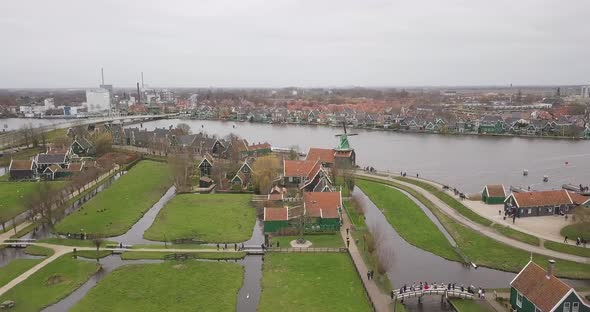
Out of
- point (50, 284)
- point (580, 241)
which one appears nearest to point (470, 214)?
point (580, 241)

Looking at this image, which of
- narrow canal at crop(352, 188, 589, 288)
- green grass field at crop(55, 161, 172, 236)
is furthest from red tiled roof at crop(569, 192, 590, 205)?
green grass field at crop(55, 161, 172, 236)

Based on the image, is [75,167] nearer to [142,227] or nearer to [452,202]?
[142,227]

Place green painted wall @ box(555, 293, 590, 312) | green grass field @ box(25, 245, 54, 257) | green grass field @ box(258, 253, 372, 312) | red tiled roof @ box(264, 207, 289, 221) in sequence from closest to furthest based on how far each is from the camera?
1. green painted wall @ box(555, 293, 590, 312)
2. green grass field @ box(258, 253, 372, 312)
3. green grass field @ box(25, 245, 54, 257)
4. red tiled roof @ box(264, 207, 289, 221)

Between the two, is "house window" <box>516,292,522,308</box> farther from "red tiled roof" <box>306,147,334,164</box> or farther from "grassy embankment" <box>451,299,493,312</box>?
"red tiled roof" <box>306,147,334,164</box>

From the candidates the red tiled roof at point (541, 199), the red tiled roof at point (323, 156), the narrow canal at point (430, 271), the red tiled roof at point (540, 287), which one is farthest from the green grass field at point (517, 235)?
the red tiled roof at point (323, 156)

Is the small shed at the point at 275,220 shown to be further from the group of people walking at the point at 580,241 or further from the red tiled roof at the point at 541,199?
the group of people walking at the point at 580,241
